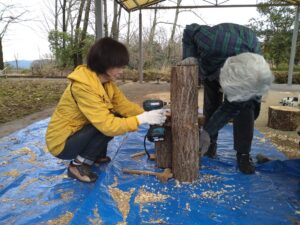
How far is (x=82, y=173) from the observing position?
211 cm

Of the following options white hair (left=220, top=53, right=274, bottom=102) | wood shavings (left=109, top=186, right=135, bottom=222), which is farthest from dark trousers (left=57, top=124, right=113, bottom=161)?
white hair (left=220, top=53, right=274, bottom=102)

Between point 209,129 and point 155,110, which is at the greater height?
point 155,110

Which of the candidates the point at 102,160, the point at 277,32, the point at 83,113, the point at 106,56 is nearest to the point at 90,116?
the point at 83,113

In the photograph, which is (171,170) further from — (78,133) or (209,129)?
(78,133)

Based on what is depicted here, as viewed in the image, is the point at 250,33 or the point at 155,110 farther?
the point at 250,33

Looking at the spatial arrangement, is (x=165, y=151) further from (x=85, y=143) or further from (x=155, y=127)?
(x=85, y=143)

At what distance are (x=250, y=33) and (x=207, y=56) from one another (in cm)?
33

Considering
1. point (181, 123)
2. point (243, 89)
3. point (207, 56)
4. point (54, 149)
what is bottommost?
point (54, 149)

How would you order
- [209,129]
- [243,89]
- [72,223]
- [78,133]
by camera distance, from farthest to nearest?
[209,129] < [78,133] < [243,89] < [72,223]

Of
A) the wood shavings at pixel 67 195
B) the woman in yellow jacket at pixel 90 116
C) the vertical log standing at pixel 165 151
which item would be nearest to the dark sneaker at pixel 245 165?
the vertical log standing at pixel 165 151

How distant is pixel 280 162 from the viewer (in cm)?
229

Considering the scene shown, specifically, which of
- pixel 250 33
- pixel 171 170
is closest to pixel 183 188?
pixel 171 170

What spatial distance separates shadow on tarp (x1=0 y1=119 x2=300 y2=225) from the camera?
1657mm

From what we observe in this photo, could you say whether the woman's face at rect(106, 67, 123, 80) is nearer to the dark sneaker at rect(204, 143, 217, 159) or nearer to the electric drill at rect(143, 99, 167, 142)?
the electric drill at rect(143, 99, 167, 142)
